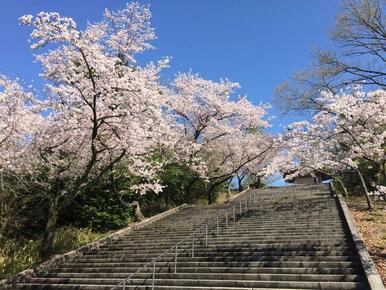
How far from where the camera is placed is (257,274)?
37.1ft

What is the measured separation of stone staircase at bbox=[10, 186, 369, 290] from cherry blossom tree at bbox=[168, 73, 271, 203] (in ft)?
31.7

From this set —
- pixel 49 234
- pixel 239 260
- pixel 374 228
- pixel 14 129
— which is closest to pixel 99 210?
pixel 49 234

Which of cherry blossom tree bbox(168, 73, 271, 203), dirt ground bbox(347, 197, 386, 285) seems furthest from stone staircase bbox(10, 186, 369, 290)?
cherry blossom tree bbox(168, 73, 271, 203)

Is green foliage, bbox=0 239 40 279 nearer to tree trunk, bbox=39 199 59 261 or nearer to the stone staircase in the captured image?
tree trunk, bbox=39 199 59 261

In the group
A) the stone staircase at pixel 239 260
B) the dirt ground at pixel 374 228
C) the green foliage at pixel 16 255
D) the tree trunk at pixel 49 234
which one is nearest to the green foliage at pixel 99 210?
the stone staircase at pixel 239 260

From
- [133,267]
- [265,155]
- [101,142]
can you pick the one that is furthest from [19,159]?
[265,155]

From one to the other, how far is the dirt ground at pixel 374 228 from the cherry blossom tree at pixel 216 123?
30.9 ft

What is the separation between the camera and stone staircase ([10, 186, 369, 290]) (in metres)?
11.0

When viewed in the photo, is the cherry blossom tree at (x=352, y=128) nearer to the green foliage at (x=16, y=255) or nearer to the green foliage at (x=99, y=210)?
the green foliage at (x=99, y=210)

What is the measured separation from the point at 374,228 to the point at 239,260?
7.07 m

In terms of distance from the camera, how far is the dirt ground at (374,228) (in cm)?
1245

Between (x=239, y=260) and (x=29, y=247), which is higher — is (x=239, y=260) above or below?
below

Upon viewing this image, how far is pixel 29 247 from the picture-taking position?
1623cm

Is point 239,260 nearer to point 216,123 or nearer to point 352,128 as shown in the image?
point 352,128
